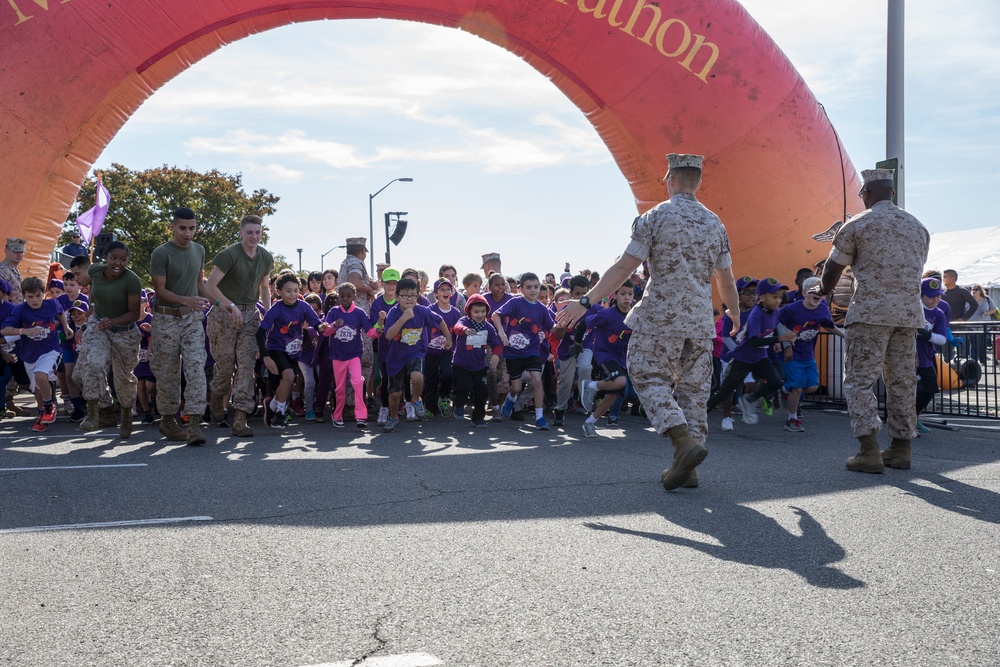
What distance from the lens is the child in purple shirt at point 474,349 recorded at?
9883 millimetres

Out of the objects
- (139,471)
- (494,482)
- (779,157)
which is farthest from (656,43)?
(139,471)

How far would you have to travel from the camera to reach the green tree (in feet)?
129

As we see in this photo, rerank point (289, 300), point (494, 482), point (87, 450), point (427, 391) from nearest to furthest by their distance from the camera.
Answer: point (494, 482) → point (87, 450) → point (289, 300) → point (427, 391)

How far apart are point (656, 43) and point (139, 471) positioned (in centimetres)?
833

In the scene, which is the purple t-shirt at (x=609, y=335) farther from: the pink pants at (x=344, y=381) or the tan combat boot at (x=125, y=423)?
the tan combat boot at (x=125, y=423)

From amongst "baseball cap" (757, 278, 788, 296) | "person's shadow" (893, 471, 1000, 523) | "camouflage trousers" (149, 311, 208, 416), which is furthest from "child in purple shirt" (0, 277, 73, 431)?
"person's shadow" (893, 471, 1000, 523)

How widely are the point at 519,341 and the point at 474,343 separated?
1.65 ft

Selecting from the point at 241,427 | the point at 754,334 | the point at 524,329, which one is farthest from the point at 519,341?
the point at 241,427

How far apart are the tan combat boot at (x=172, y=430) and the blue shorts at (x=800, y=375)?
19.5ft

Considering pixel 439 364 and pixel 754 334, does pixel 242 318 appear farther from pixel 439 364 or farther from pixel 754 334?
pixel 754 334

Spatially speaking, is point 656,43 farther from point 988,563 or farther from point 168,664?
point 168,664

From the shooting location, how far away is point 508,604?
3.20 m

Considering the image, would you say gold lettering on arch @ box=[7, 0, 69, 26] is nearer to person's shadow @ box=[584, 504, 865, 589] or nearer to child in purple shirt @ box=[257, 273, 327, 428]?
child in purple shirt @ box=[257, 273, 327, 428]

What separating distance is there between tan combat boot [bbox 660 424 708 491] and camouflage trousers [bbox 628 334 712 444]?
0.07 metres
